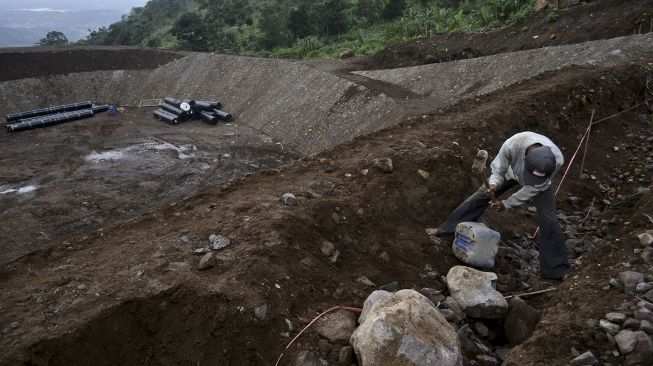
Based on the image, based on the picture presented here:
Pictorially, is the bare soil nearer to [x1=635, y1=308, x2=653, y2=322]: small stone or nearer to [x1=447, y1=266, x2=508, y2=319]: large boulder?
[x1=447, y1=266, x2=508, y2=319]: large boulder

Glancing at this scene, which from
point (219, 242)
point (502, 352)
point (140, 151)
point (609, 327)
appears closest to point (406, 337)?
point (502, 352)

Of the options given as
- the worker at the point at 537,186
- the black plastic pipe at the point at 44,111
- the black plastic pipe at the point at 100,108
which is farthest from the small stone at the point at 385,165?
the black plastic pipe at the point at 44,111

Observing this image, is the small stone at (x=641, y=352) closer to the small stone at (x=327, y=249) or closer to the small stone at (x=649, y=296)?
the small stone at (x=649, y=296)

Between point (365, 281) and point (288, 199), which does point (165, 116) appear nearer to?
point (288, 199)

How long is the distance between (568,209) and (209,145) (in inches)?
489

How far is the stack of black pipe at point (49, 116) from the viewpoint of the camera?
18375 millimetres

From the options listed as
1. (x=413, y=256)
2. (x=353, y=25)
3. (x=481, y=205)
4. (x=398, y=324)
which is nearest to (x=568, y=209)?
(x=481, y=205)

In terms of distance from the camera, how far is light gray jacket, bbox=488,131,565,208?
5160 millimetres

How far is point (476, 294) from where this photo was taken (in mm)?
4457

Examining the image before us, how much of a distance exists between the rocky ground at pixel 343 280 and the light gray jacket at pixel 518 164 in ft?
2.79

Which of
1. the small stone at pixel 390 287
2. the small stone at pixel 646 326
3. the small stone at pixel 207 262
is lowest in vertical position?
the small stone at pixel 390 287

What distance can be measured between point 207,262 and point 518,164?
12.4 ft

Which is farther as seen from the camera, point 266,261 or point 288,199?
point 288,199

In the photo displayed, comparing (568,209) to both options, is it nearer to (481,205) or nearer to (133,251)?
(481,205)
